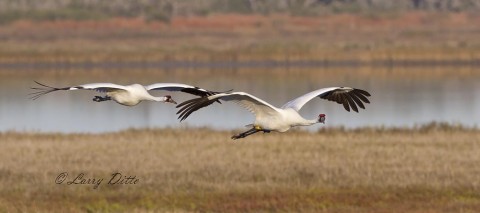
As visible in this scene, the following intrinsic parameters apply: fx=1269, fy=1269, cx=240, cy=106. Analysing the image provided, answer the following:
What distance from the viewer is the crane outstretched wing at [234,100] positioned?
12.0 meters

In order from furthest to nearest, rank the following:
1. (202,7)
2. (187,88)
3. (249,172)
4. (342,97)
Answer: (202,7) < (249,172) < (342,97) < (187,88)

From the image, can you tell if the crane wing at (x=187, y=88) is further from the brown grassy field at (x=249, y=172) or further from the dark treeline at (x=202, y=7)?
the dark treeline at (x=202, y=7)

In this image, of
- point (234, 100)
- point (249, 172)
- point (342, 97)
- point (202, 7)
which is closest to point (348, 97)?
point (342, 97)

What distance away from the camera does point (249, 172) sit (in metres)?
22.4

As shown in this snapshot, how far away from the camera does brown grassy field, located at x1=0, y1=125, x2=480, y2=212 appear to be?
19.1 meters

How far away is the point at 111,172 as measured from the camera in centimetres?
2266

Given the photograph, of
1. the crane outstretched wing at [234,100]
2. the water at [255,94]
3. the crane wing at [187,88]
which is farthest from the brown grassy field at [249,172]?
the water at [255,94]

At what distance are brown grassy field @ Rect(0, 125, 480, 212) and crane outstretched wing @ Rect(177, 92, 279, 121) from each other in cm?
508

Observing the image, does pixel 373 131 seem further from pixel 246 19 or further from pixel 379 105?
pixel 246 19

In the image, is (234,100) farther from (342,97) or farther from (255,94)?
(255,94)

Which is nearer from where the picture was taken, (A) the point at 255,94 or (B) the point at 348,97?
(B) the point at 348,97

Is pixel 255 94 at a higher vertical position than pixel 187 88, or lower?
higher

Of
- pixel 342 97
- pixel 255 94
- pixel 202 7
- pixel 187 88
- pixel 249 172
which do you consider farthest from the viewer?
pixel 202 7

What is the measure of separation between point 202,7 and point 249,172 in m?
80.5
